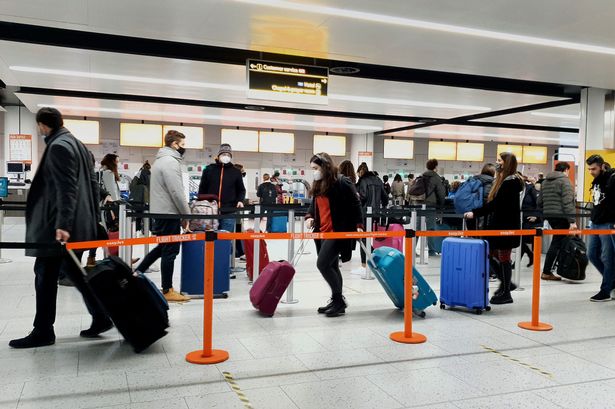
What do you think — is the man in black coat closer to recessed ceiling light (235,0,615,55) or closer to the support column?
recessed ceiling light (235,0,615,55)

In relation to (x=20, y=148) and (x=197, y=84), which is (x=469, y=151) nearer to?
(x=197, y=84)

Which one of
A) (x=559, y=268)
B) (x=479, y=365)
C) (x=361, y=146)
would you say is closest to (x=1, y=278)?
(x=479, y=365)

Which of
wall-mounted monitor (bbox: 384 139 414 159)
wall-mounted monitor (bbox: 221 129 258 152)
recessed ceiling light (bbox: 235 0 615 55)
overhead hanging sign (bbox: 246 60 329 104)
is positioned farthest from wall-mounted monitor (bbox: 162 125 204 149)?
recessed ceiling light (bbox: 235 0 615 55)

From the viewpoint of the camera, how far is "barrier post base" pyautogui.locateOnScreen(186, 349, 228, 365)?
3.49 meters

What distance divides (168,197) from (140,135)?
37.5ft

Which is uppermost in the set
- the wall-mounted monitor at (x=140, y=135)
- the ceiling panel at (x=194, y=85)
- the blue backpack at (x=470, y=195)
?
the ceiling panel at (x=194, y=85)

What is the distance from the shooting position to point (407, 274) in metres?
4.18

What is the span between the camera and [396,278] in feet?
15.9

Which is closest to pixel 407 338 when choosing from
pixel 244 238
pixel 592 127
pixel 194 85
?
pixel 244 238

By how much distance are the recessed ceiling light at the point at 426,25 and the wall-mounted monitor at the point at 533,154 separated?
14211 mm

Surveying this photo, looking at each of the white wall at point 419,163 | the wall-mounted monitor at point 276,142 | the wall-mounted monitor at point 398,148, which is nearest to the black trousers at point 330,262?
the wall-mounted monitor at point 276,142

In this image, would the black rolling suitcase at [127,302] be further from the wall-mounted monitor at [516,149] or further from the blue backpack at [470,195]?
the wall-mounted monitor at [516,149]

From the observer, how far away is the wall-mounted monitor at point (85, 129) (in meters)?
15.1

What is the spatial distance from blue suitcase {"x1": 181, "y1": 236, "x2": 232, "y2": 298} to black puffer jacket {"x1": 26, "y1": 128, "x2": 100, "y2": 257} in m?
1.55
